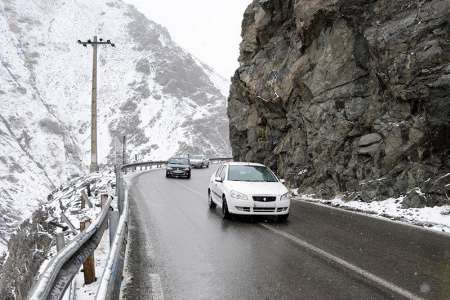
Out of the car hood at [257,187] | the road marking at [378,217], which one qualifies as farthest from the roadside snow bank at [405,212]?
the car hood at [257,187]

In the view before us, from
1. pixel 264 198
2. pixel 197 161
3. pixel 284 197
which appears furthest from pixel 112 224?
pixel 197 161

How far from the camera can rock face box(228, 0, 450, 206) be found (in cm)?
1323

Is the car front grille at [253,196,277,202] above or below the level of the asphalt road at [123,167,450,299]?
above

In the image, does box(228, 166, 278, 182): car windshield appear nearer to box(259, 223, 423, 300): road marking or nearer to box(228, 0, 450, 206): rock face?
box(259, 223, 423, 300): road marking

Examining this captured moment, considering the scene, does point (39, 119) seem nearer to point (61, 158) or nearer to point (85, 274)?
point (61, 158)

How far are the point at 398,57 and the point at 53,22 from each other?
134333 mm

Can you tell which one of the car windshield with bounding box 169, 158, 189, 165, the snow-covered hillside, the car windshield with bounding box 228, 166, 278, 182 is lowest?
the car windshield with bounding box 228, 166, 278, 182

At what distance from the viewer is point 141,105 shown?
107 metres

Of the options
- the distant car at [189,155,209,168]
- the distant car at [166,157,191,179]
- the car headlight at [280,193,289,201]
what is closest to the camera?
the car headlight at [280,193,289,201]

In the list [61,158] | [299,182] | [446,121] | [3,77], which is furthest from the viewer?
[3,77]

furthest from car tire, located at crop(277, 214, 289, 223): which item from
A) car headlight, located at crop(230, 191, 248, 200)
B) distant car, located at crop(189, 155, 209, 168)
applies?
distant car, located at crop(189, 155, 209, 168)

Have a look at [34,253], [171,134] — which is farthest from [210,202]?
[171,134]

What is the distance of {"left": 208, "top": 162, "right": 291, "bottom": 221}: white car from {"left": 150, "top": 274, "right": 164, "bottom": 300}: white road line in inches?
191

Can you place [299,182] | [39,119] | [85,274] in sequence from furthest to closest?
[39,119] → [299,182] → [85,274]
